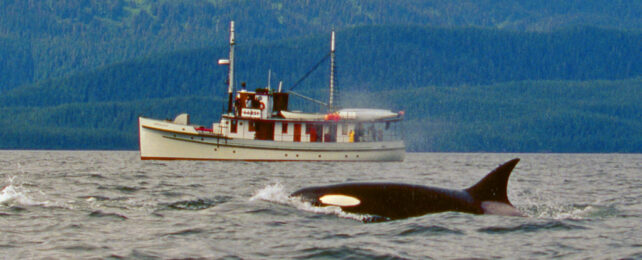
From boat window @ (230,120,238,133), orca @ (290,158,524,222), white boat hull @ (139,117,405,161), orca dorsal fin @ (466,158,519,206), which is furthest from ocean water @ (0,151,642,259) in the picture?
boat window @ (230,120,238,133)

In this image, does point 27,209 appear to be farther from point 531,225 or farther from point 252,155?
point 252,155

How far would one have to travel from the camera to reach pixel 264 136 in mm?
68125

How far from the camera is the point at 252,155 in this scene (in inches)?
2616

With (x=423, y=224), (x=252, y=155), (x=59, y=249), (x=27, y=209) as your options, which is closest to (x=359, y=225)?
(x=423, y=224)

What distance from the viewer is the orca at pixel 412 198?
57.1ft

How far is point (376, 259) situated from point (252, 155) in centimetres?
5333

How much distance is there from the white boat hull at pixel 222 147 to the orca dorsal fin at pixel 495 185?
48625mm

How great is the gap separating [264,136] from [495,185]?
51122 millimetres

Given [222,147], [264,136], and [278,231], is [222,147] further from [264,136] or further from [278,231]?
[278,231]

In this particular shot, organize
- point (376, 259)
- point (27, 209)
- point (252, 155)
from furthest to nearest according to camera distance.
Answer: point (252, 155) < point (27, 209) < point (376, 259)

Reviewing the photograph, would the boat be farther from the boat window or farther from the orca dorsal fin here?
the orca dorsal fin

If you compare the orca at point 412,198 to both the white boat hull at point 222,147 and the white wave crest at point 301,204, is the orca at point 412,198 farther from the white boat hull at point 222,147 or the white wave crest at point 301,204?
the white boat hull at point 222,147

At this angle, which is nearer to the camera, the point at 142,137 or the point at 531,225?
the point at 531,225

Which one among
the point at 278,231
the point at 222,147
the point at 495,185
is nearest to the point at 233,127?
the point at 222,147
